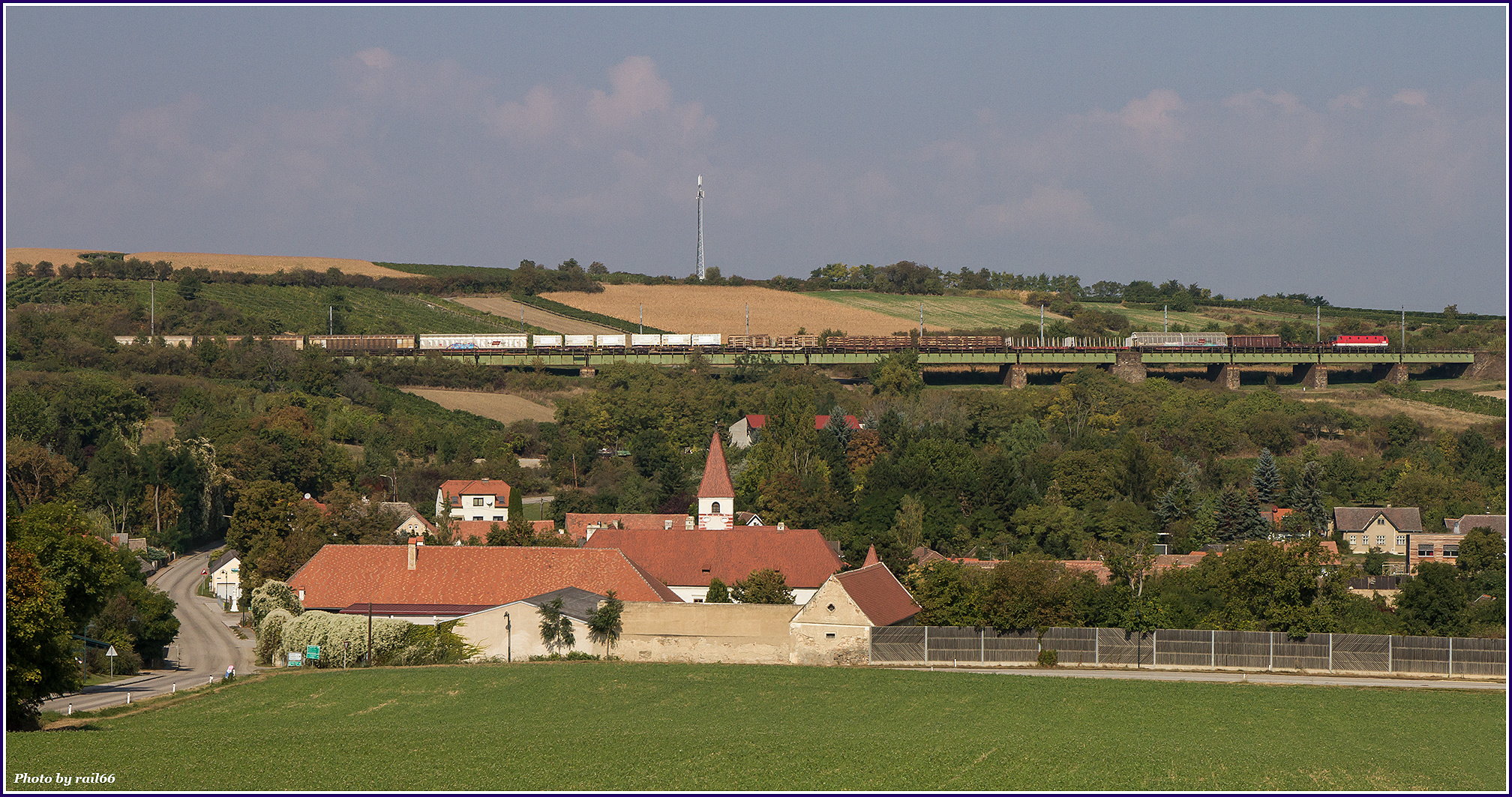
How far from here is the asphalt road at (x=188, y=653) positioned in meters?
40.7

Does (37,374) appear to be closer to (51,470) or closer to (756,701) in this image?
(51,470)

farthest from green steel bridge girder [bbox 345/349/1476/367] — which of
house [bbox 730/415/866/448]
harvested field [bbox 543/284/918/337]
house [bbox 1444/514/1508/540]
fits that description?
house [bbox 1444/514/1508/540]

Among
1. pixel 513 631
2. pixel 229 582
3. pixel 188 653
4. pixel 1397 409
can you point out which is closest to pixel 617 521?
pixel 229 582

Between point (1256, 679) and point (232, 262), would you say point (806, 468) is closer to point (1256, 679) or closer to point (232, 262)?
point (1256, 679)

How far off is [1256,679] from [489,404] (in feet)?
281

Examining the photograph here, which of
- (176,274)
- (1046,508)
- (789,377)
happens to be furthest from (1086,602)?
(176,274)

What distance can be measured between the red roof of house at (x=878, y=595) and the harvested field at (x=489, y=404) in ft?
209

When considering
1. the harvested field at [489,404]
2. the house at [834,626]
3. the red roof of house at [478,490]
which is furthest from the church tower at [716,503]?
the harvested field at [489,404]

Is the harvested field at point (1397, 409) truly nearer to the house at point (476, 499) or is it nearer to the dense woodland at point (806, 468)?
the dense woodland at point (806, 468)

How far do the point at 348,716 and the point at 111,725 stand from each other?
5.15 metres

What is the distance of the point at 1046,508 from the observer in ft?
A: 256

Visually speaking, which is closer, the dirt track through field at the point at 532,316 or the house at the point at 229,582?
the house at the point at 229,582

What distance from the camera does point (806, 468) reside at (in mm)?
88812

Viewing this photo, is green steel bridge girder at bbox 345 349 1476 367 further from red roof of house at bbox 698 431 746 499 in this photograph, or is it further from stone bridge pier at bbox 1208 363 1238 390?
red roof of house at bbox 698 431 746 499
